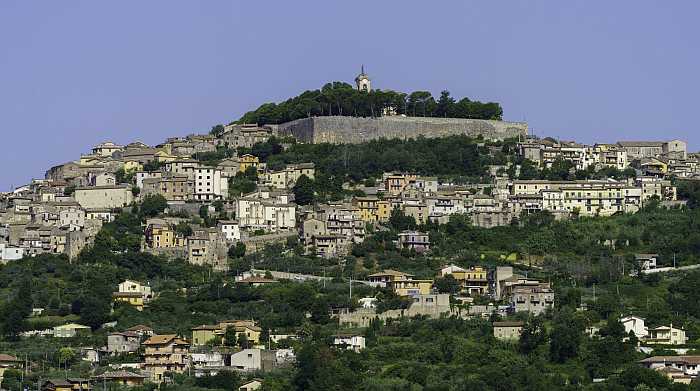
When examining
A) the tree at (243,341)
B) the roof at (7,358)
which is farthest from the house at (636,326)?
the roof at (7,358)

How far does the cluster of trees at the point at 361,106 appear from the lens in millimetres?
81562

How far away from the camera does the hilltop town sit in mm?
54031

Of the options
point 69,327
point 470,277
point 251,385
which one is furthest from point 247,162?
point 251,385

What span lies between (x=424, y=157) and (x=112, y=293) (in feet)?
65.0

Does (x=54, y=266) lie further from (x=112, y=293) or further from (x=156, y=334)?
(x=156, y=334)

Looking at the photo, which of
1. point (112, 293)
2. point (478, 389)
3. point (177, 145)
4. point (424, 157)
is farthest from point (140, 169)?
point (478, 389)

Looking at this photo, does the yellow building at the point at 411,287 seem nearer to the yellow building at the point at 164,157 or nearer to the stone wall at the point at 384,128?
the yellow building at the point at 164,157

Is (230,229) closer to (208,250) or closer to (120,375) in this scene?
(208,250)

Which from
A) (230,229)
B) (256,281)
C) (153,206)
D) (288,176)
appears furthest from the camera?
(288,176)

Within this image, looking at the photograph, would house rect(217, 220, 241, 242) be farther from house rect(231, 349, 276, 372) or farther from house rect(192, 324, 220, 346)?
house rect(231, 349, 276, 372)

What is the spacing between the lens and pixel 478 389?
50469 millimetres

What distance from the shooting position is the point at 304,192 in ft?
236

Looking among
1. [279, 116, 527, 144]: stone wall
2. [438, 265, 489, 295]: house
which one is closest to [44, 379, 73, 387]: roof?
[438, 265, 489, 295]: house

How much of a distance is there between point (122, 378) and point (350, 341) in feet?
22.4
